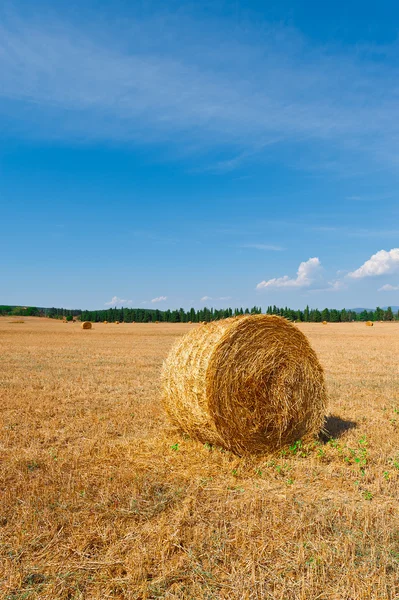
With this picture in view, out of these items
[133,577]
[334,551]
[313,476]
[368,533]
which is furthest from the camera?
→ [313,476]

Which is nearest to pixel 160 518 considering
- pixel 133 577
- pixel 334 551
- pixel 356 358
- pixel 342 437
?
pixel 133 577

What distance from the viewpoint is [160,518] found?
512 cm

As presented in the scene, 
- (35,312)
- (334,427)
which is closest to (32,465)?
(334,427)

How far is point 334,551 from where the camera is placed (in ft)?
14.7

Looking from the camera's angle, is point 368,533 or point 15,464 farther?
point 15,464

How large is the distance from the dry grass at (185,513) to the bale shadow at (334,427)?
0.06 metres

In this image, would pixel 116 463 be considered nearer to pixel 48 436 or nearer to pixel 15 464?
pixel 15 464

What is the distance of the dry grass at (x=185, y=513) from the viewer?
407 cm

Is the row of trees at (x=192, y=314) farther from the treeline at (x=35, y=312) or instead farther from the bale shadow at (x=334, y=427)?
the bale shadow at (x=334, y=427)

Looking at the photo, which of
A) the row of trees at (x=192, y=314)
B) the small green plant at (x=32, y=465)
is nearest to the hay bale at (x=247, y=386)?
the small green plant at (x=32, y=465)

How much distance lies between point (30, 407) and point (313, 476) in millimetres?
6375

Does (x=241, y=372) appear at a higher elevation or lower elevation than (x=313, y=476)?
higher

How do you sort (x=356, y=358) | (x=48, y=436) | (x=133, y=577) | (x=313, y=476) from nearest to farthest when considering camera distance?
(x=133, y=577) < (x=313, y=476) < (x=48, y=436) < (x=356, y=358)

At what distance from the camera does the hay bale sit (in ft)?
24.6
